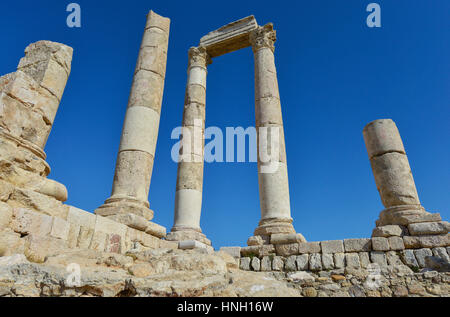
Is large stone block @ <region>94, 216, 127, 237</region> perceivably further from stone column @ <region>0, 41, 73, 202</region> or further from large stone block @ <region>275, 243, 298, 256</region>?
large stone block @ <region>275, 243, 298, 256</region>

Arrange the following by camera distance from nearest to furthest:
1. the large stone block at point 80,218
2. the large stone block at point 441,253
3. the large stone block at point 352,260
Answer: the large stone block at point 80,218
the large stone block at point 441,253
the large stone block at point 352,260

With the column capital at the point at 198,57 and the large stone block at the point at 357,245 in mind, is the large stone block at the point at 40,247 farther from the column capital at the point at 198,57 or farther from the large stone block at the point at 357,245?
the column capital at the point at 198,57

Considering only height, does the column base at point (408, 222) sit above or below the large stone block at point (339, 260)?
above

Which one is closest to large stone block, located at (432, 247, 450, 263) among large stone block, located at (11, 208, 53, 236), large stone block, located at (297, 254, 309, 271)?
large stone block, located at (297, 254, 309, 271)

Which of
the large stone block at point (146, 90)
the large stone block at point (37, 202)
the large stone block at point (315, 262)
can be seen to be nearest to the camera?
the large stone block at point (37, 202)

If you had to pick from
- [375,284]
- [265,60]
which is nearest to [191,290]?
[375,284]

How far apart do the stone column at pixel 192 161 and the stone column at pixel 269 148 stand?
2802 mm

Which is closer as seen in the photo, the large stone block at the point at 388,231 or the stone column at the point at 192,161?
the large stone block at the point at 388,231

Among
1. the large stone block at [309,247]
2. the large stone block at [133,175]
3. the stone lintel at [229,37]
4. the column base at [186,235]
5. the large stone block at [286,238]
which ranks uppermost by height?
the stone lintel at [229,37]

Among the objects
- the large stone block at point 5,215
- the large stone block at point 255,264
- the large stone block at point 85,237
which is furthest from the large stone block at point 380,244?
the large stone block at point 5,215

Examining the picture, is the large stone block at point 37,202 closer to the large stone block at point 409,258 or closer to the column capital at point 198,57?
the large stone block at point 409,258

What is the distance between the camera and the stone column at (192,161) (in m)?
13.1

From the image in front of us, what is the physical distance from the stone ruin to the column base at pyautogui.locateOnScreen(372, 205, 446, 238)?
32 millimetres
